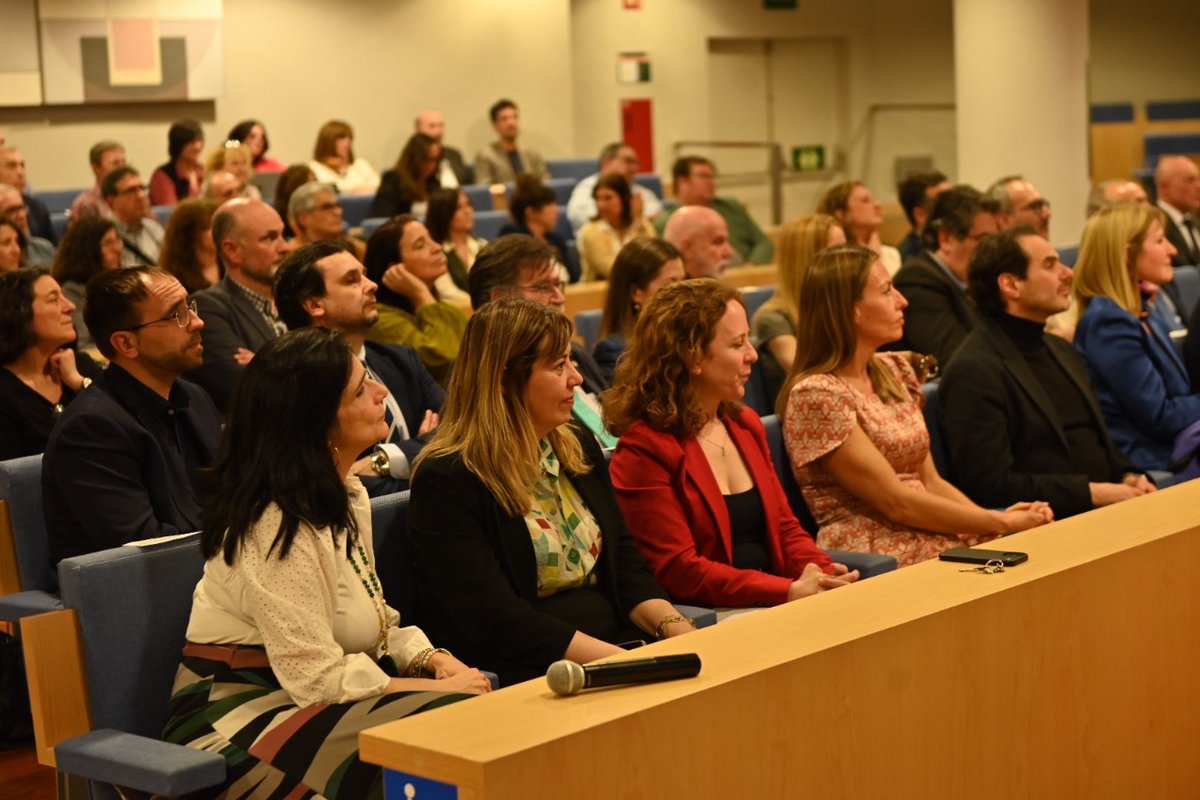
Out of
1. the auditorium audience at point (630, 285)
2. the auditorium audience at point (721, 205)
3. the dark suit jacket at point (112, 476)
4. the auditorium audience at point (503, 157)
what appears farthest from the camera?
the auditorium audience at point (503, 157)

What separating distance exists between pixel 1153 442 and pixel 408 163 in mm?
5598

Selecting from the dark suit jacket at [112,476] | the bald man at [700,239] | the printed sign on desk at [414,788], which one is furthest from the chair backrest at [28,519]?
the bald man at [700,239]

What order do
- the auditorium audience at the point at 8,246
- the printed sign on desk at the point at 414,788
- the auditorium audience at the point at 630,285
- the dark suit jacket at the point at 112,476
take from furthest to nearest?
1. the auditorium audience at the point at 8,246
2. the auditorium audience at the point at 630,285
3. the dark suit jacket at the point at 112,476
4. the printed sign on desk at the point at 414,788

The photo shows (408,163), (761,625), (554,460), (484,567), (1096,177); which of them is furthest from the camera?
(1096,177)

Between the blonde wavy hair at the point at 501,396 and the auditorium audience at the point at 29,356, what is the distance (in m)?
1.41

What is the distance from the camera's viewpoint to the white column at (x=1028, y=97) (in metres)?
9.24

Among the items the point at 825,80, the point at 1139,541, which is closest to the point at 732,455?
the point at 1139,541

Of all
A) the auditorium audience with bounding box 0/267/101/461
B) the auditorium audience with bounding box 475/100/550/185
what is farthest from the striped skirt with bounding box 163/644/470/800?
the auditorium audience with bounding box 475/100/550/185

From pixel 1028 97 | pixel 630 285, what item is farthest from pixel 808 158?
pixel 630 285

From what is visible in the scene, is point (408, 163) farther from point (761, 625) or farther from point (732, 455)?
point (761, 625)

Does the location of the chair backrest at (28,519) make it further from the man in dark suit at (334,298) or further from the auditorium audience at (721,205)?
the auditorium audience at (721,205)

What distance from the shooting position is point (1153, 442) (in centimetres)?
457

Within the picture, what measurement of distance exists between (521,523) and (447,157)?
341 inches

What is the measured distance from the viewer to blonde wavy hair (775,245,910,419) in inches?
143
